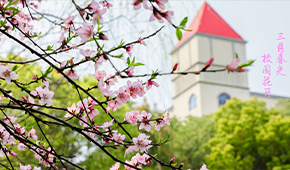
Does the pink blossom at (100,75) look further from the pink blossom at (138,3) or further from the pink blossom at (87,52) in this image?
the pink blossom at (138,3)

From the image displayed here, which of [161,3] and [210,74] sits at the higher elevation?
[161,3]

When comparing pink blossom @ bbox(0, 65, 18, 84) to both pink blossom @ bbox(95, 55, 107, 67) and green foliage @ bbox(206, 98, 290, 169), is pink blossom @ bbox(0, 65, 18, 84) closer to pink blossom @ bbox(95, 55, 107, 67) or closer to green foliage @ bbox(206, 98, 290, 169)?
pink blossom @ bbox(95, 55, 107, 67)

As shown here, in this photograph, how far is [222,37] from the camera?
79.8 feet

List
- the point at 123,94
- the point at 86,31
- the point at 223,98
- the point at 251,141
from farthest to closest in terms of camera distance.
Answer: the point at 223,98
the point at 251,141
the point at 123,94
the point at 86,31

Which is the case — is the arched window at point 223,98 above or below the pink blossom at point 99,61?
below

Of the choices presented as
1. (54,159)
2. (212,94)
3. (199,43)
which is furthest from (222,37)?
(54,159)

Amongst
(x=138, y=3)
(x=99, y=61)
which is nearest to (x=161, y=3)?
(x=138, y=3)

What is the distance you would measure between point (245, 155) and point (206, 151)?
6.55 ft

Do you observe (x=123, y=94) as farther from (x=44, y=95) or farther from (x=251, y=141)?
(x=251, y=141)

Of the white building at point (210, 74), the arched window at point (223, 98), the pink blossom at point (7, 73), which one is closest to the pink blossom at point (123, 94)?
the pink blossom at point (7, 73)

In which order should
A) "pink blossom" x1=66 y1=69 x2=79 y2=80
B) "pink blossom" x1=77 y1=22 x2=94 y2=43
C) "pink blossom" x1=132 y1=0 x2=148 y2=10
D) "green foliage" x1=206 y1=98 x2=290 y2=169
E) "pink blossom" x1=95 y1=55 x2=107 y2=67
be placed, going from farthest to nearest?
"green foliage" x1=206 y1=98 x2=290 y2=169 → "pink blossom" x1=66 y1=69 x2=79 y2=80 → "pink blossom" x1=95 y1=55 x2=107 y2=67 → "pink blossom" x1=77 y1=22 x2=94 y2=43 → "pink blossom" x1=132 y1=0 x2=148 y2=10

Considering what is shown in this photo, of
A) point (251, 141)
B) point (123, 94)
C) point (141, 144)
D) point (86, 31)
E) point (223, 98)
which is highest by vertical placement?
point (86, 31)

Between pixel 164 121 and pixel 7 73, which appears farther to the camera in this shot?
pixel 164 121

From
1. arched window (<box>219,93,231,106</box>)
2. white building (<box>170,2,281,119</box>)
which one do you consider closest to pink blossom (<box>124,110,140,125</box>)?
white building (<box>170,2,281,119</box>)
